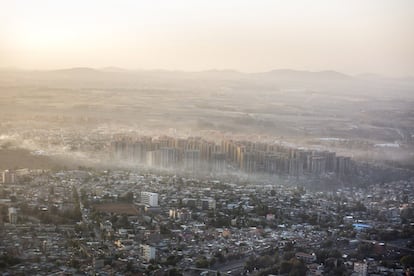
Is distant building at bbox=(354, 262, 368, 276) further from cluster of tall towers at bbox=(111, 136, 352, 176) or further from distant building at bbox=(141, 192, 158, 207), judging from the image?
cluster of tall towers at bbox=(111, 136, 352, 176)

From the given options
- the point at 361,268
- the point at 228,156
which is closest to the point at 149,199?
the point at 228,156

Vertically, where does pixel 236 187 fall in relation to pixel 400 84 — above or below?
below

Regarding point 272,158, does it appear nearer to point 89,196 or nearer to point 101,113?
point 89,196

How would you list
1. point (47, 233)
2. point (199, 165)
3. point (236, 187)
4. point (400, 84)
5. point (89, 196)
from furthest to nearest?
point (400, 84) < point (199, 165) < point (236, 187) < point (89, 196) < point (47, 233)

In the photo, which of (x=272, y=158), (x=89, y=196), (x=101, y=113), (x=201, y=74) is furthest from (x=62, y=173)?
(x=201, y=74)

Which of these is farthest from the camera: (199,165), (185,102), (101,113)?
(185,102)

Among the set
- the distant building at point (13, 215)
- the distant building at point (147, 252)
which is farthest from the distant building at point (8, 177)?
the distant building at point (147, 252)

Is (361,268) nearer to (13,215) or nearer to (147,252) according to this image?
(147,252)

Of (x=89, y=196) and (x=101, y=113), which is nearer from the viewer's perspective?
(x=89, y=196)
